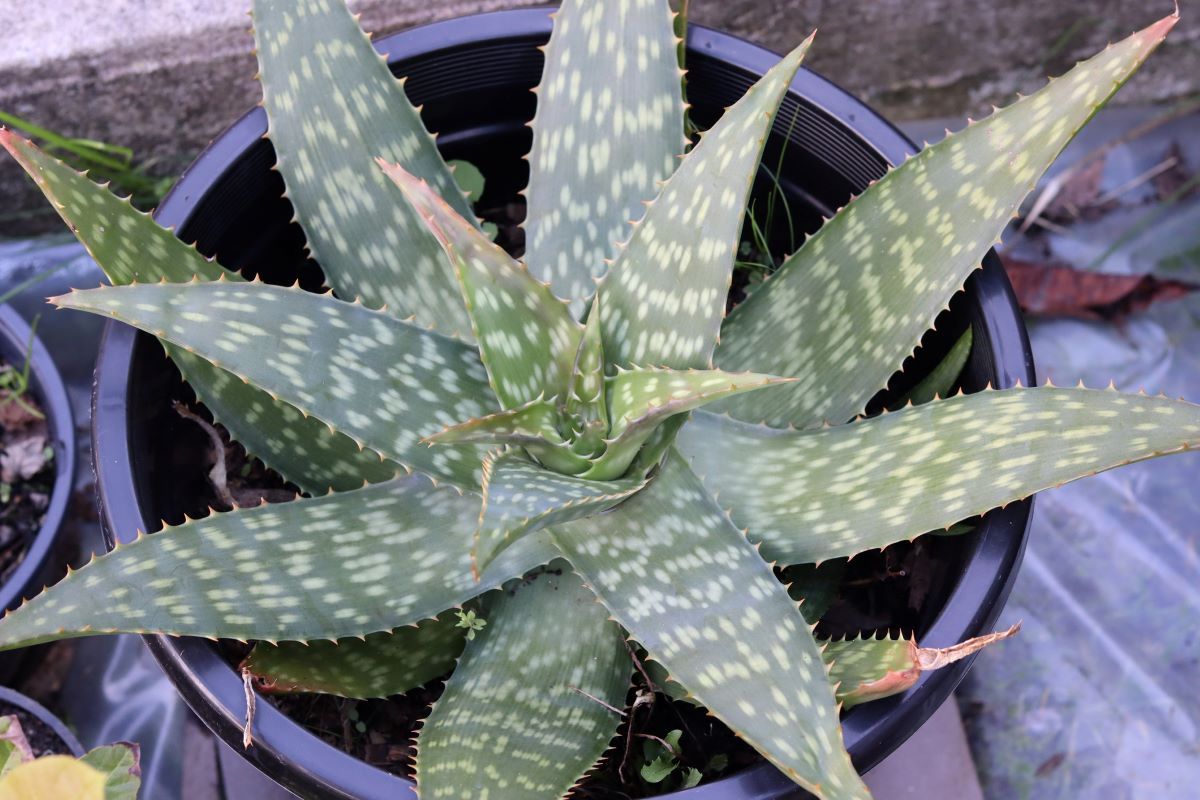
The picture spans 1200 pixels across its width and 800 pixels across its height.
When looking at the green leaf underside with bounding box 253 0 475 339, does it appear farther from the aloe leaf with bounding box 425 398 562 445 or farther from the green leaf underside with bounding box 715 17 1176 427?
the green leaf underside with bounding box 715 17 1176 427

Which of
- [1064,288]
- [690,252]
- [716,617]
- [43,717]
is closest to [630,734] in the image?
[716,617]

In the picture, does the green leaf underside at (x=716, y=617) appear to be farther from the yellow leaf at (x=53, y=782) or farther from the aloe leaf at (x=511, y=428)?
the yellow leaf at (x=53, y=782)

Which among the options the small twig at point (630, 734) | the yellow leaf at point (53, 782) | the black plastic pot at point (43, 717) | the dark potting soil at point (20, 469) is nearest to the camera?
the yellow leaf at point (53, 782)

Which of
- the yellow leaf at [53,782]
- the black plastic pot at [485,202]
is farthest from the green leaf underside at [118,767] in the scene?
the yellow leaf at [53,782]

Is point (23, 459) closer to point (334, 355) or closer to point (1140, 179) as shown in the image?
point (334, 355)

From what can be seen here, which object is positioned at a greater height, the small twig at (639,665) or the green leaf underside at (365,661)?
the green leaf underside at (365,661)

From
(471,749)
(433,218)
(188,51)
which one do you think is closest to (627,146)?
(433,218)
